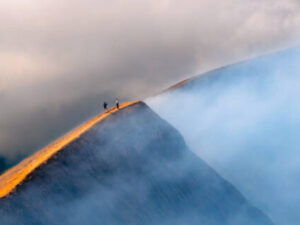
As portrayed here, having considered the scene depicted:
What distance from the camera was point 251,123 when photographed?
3907 inches

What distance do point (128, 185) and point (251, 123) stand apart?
1769 inches

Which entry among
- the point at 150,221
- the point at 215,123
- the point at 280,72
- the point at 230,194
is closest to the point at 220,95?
the point at 215,123

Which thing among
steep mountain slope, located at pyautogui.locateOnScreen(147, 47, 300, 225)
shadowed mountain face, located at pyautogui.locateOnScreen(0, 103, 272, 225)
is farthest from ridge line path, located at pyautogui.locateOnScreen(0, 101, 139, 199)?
steep mountain slope, located at pyautogui.locateOnScreen(147, 47, 300, 225)

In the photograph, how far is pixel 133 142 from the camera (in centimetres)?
7138

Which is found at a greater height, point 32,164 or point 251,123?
point 32,164

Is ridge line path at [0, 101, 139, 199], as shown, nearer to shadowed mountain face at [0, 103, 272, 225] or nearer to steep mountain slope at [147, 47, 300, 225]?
shadowed mountain face at [0, 103, 272, 225]

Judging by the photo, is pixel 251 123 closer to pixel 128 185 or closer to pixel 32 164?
pixel 128 185

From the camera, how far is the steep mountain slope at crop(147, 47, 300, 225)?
84.4 m

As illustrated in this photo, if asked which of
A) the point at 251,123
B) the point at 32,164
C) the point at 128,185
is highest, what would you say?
the point at 32,164

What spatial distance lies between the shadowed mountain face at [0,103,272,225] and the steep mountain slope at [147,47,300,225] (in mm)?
6433

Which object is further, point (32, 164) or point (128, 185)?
point (128, 185)

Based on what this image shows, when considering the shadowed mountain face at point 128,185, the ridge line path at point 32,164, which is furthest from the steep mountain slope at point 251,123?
the ridge line path at point 32,164

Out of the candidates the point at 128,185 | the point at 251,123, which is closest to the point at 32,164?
the point at 128,185

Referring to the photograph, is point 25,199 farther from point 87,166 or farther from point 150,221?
point 150,221
